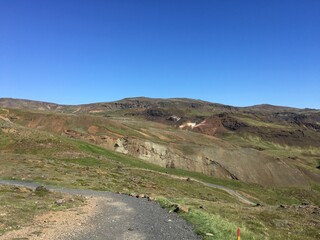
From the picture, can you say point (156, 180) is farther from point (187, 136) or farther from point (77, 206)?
point (187, 136)

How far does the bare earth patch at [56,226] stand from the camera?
17672mm

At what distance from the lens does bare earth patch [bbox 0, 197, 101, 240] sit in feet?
58.0

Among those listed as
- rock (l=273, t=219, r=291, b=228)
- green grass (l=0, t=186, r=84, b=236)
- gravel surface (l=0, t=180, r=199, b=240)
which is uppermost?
gravel surface (l=0, t=180, r=199, b=240)

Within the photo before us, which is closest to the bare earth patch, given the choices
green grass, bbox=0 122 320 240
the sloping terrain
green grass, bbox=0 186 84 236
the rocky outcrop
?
green grass, bbox=0 186 84 236

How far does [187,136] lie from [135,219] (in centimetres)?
12577

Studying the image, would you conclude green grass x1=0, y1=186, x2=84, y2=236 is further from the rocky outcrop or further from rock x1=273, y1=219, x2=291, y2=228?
the rocky outcrop

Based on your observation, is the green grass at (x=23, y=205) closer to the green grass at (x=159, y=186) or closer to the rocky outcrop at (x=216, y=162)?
the green grass at (x=159, y=186)

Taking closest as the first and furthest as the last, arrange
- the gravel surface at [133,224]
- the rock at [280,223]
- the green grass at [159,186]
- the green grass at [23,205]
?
the gravel surface at [133,224] < the green grass at [23,205] < the green grass at [159,186] < the rock at [280,223]

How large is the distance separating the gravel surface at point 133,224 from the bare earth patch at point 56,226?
0.34 metres

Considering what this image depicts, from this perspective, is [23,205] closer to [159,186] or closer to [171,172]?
[159,186]

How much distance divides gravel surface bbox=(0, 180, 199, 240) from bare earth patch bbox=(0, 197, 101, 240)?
1.12 feet

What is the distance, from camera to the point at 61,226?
19953 mm

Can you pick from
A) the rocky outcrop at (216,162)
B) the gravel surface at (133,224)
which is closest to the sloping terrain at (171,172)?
the rocky outcrop at (216,162)

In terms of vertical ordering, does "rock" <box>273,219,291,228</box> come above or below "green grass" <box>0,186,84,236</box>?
below
